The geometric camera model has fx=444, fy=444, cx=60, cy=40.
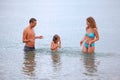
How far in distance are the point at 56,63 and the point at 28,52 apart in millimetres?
2118

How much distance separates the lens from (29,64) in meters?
14.1

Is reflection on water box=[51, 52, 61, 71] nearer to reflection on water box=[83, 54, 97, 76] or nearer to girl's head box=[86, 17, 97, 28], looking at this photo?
reflection on water box=[83, 54, 97, 76]

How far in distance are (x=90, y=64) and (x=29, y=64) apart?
195 cm

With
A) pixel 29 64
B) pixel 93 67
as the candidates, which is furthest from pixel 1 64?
pixel 93 67

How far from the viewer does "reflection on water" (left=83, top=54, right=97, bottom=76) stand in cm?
1280

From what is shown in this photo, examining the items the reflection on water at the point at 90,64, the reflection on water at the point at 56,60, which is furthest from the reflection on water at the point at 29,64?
the reflection on water at the point at 90,64

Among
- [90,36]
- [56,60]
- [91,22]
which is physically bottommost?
Result: [56,60]

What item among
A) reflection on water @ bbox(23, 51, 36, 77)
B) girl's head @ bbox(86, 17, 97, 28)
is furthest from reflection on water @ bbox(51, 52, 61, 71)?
girl's head @ bbox(86, 17, 97, 28)

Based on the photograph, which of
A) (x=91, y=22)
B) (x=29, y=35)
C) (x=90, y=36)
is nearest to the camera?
(x=91, y=22)

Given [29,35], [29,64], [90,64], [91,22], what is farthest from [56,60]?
[91,22]

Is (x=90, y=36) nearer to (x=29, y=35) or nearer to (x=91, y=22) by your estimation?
(x=91, y=22)

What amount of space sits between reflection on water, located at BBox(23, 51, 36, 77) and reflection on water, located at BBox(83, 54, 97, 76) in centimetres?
160

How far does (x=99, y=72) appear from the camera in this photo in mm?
12797

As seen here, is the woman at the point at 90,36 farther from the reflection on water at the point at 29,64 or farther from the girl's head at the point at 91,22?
the reflection on water at the point at 29,64
